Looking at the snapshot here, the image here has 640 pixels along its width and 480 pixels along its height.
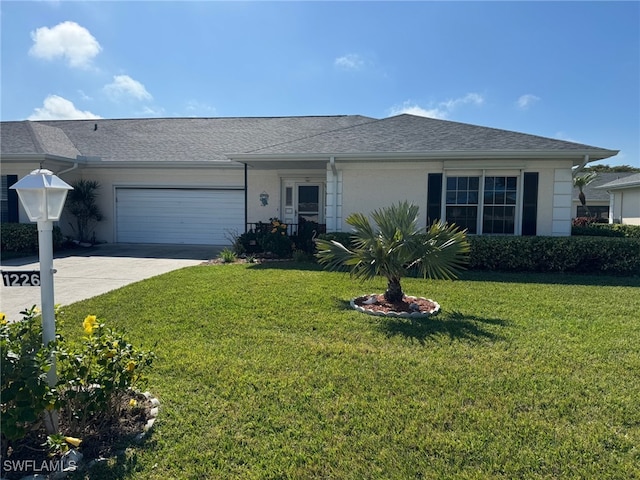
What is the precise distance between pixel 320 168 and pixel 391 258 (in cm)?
802

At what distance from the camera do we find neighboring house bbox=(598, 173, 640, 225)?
17750 mm

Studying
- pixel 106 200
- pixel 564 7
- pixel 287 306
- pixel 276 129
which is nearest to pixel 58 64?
pixel 106 200

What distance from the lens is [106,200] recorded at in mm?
15078

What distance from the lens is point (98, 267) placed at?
10023 millimetres

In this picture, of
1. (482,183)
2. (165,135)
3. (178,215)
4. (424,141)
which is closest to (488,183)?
(482,183)

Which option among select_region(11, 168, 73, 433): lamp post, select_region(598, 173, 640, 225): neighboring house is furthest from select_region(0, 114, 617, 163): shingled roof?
select_region(598, 173, 640, 225): neighboring house

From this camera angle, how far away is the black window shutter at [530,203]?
34.5 ft

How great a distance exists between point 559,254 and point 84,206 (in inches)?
620

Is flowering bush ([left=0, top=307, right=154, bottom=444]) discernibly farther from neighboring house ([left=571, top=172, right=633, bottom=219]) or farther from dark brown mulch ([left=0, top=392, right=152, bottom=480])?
neighboring house ([left=571, top=172, right=633, bottom=219])

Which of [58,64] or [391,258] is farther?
[58,64]

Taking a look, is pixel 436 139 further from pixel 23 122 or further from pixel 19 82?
pixel 23 122

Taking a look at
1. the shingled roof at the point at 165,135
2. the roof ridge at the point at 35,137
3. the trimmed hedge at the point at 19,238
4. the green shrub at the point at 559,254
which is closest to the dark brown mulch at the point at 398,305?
the green shrub at the point at 559,254

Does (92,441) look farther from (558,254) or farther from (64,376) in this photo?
(558,254)

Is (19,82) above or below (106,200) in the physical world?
above
